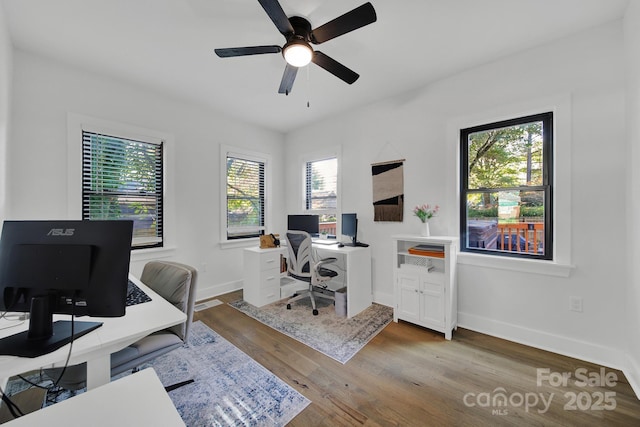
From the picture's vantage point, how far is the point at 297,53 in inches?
72.2

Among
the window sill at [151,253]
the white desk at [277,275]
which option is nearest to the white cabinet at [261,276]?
the white desk at [277,275]

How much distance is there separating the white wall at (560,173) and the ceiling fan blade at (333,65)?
883mm

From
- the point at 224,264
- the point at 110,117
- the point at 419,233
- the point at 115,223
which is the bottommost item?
the point at 224,264

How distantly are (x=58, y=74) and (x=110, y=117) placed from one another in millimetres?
493

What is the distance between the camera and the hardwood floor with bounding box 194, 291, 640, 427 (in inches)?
60.6

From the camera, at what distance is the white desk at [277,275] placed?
2.95 metres

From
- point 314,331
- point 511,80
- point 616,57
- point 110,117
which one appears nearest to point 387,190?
point 511,80

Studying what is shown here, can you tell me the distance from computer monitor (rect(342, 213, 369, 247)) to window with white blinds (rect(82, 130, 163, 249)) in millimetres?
2357

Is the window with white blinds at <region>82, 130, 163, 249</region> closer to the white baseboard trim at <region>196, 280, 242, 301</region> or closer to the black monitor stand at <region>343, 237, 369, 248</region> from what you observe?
the white baseboard trim at <region>196, 280, 242, 301</region>

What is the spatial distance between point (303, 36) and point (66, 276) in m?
1.99

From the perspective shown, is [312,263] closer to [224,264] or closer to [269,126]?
[224,264]

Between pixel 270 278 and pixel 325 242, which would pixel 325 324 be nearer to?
pixel 270 278

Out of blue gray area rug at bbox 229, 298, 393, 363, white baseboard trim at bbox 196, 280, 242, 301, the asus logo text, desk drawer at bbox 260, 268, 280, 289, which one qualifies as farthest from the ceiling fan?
white baseboard trim at bbox 196, 280, 242, 301

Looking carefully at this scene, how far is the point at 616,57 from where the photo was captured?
193 centimetres
